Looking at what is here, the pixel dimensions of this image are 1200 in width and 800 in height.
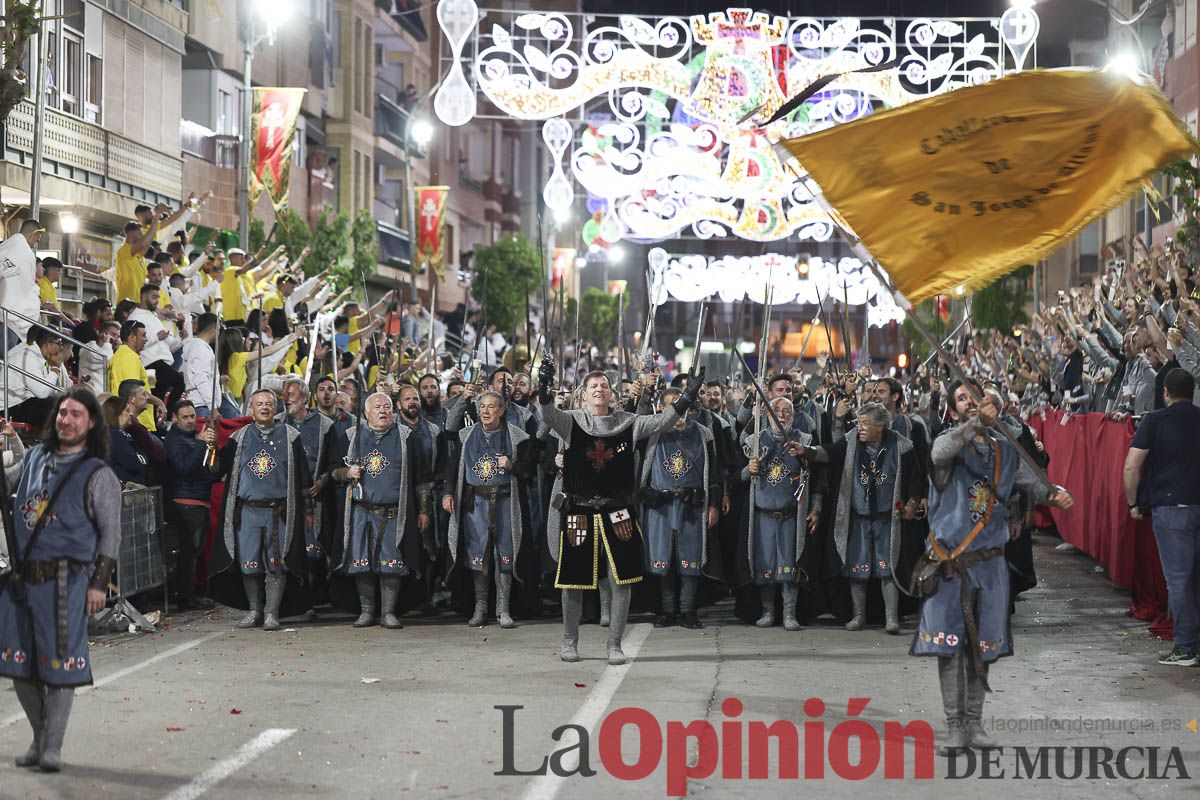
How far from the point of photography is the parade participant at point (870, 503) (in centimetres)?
1271

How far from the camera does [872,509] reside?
12.9 m

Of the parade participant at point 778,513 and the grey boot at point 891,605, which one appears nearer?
the grey boot at point 891,605

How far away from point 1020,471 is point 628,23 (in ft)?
69.4

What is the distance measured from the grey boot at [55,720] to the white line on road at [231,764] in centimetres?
70

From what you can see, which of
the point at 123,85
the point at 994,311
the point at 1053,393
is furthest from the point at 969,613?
the point at 994,311

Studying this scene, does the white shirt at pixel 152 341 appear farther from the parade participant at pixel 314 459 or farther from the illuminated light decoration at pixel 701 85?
the illuminated light decoration at pixel 701 85

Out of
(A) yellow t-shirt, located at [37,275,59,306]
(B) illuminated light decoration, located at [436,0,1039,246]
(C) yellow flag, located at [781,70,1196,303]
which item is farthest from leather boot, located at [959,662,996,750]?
(B) illuminated light decoration, located at [436,0,1039,246]

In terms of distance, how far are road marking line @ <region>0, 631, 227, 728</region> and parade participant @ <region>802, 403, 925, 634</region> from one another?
186 inches

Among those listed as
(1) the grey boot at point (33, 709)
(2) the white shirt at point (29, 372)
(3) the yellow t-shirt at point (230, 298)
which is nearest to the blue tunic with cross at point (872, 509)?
(2) the white shirt at point (29, 372)

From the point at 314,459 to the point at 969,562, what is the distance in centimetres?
654

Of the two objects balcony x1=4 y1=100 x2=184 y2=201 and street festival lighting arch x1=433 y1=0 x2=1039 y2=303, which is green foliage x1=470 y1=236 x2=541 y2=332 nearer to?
street festival lighting arch x1=433 y1=0 x2=1039 y2=303

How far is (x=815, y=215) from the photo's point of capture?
31.1m

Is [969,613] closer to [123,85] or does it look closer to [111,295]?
[111,295]

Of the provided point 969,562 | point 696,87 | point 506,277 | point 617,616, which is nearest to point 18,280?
point 617,616
